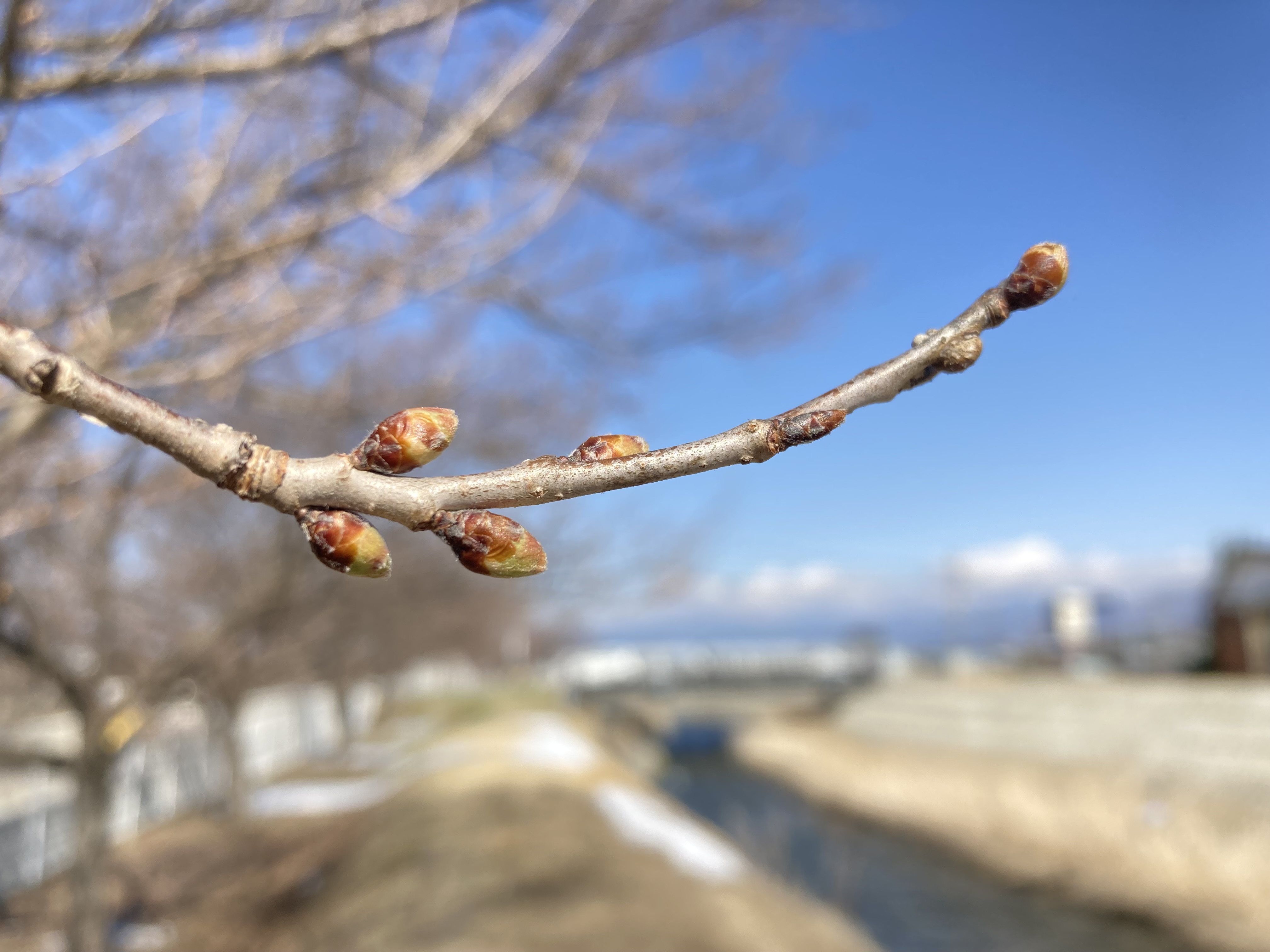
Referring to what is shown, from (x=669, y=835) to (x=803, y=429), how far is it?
43.3 feet

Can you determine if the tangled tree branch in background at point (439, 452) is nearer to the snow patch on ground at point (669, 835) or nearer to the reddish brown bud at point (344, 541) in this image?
the reddish brown bud at point (344, 541)

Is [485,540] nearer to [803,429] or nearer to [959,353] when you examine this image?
[803,429]

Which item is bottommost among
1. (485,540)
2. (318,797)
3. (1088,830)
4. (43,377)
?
(1088,830)

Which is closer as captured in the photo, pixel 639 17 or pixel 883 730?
pixel 639 17

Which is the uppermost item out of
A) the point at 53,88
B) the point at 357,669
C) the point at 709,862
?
the point at 53,88

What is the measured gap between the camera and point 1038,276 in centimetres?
89

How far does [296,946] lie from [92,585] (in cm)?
441

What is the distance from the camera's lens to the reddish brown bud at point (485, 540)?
951mm

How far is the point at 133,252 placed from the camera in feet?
14.2

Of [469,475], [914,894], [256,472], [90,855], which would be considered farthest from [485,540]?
[914,894]

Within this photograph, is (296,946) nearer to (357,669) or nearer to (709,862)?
(709,862)

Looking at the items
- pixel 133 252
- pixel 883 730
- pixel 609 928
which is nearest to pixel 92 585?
pixel 133 252

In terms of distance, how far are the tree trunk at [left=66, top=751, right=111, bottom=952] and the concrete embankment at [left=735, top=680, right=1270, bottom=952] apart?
12.7m

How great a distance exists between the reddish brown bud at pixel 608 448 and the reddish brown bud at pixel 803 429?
0.15 meters
